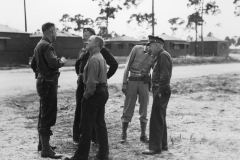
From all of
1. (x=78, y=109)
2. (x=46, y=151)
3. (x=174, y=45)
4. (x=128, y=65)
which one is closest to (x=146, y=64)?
(x=128, y=65)

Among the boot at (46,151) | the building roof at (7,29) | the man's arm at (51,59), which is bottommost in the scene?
the boot at (46,151)

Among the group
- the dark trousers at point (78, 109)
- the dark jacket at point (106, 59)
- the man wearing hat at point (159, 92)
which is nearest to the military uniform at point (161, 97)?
the man wearing hat at point (159, 92)

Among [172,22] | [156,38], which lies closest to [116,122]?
[156,38]

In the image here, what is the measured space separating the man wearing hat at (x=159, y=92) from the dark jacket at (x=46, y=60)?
1458mm

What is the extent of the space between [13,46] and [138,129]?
2006 cm

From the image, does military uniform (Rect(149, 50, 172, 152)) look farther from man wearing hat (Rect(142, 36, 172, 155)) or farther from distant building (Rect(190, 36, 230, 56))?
distant building (Rect(190, 36, 230, 56))

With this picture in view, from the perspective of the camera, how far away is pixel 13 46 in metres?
24.1

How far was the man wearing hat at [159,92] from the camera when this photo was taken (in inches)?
186

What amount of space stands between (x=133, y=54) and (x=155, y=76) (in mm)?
771

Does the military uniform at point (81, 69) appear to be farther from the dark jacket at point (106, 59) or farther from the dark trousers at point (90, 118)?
the dark trousers at point (90, 118)

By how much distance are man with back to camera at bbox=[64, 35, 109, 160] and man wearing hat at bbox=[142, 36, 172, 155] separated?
82 centimetres

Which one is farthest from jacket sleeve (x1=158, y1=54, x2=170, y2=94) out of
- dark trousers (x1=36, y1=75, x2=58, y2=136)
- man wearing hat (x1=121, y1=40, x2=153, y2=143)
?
dark trousers (x1=36, y1=75, x2=58, y2=136)

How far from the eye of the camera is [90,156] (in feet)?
15.3

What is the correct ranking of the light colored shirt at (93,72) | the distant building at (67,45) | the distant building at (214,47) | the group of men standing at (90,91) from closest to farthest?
the light colored shirt at (93,72) → the group of men standing at (90,91) → the distant building at (67,45) → the distant building at (214,47)
